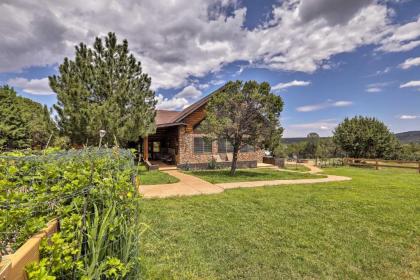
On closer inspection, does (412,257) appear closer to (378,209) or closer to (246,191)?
(378,209)

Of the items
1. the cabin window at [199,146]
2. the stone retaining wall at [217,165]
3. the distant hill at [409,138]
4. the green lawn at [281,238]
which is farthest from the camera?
the distant hill at [409,138]

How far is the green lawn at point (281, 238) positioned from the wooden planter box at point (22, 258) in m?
1.77

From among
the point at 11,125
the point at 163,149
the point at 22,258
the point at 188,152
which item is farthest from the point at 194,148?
the point at 11,125

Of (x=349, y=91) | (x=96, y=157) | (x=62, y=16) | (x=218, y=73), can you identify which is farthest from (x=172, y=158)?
(x=349, y=91)

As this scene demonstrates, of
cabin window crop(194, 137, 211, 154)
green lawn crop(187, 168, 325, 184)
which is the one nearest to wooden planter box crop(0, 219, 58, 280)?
green lawn crop(187, 168, 325, 184)

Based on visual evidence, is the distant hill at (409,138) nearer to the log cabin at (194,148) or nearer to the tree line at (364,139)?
the tree line at (364,139)

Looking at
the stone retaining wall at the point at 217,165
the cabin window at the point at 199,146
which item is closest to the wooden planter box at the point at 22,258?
the stone retaining wall at the point at 217,165

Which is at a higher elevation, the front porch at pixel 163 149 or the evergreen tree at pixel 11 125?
the evergreen tree at pixel 11 125

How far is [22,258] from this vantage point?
1.15m

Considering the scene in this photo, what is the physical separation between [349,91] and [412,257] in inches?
899

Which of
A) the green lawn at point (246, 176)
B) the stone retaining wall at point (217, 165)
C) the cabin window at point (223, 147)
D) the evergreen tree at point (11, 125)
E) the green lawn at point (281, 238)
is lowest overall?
the green lawn at point (281, 238)

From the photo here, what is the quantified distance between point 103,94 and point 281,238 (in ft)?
33.5

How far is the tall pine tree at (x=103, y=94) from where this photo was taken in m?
9.73

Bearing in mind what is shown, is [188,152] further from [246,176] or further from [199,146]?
[246,176]
